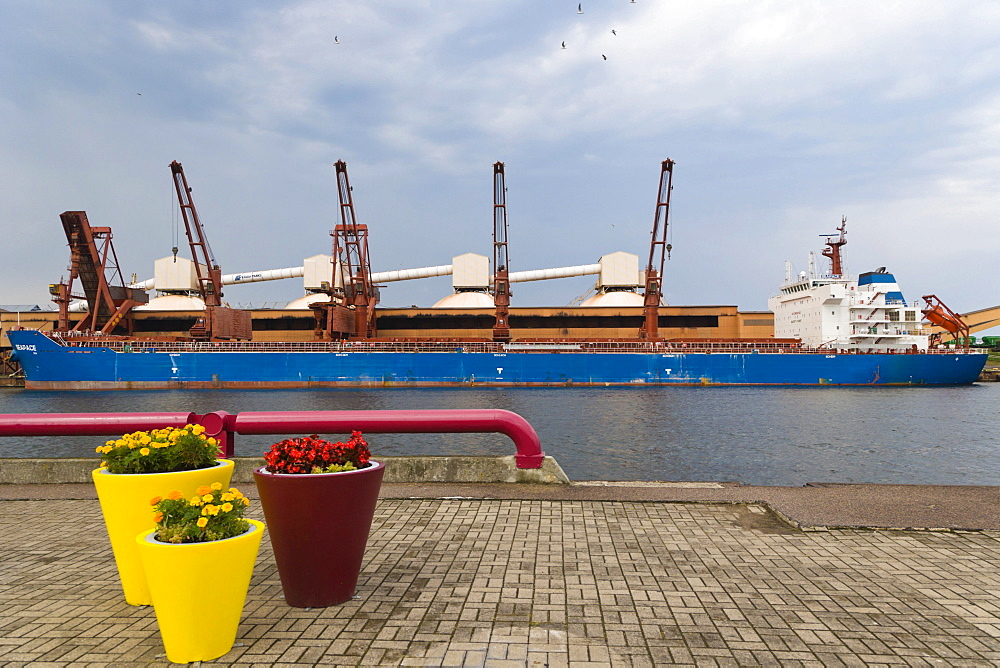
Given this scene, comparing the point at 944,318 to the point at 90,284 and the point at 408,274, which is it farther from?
the point at 90,284

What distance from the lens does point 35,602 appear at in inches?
→ 154

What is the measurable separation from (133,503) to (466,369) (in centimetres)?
4532

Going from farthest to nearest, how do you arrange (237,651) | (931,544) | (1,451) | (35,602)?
(1,451) → (931,544) → (35,602) → (237,651)

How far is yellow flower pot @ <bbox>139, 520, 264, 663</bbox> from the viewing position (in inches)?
116

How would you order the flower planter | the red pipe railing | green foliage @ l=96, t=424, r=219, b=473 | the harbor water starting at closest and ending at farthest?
the flower planter → green foliage @ l=96, t=424, r=219, b=473 → the red pipe railing → the harbor water

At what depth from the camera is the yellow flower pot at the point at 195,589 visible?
9.65 ft

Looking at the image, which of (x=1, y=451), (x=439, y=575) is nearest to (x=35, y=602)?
(x=439, y=575)

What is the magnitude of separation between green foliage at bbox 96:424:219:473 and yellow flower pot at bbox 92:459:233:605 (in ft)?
0.27

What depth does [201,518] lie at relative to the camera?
2.99 meters

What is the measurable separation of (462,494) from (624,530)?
209 centimetres

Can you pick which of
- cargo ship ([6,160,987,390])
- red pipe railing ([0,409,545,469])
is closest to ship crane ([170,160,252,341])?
cargo ship ([6,160,987,390])

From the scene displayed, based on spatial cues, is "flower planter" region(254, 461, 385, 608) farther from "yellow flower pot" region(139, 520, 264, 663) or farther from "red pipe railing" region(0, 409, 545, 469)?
"red pipe railing" region(0, 409, 545, 469)

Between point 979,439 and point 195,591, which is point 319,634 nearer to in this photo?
point 195,591

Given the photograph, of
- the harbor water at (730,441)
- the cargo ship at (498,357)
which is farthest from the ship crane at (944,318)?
the harbor water at (730,441)
